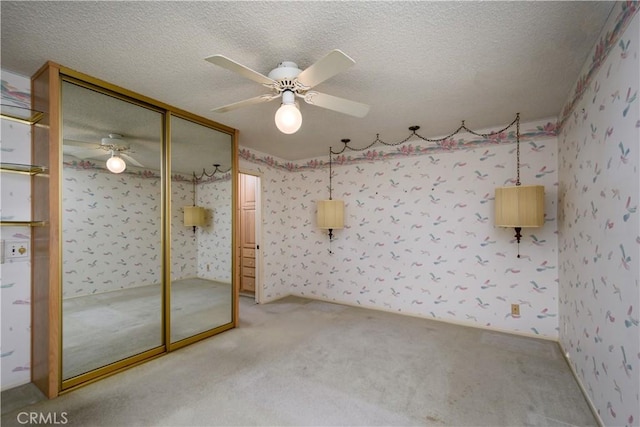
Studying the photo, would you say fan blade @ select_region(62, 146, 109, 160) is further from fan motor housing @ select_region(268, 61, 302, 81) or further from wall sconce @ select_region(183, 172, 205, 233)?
fan motor housing @ select_region(268, 61, 302, 81)

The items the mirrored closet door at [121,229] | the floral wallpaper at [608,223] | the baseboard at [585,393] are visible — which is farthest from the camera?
the mirrored closet door at [121,229]

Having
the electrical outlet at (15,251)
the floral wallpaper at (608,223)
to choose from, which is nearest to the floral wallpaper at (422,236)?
the floral wallpaper at (608,223)

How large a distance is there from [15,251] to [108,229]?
58 centimetres

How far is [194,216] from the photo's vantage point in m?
3.05

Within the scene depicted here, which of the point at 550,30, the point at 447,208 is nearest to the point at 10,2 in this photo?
the point at 550,30

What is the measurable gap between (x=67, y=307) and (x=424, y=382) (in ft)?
9.22

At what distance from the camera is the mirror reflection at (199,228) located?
2.85 meters

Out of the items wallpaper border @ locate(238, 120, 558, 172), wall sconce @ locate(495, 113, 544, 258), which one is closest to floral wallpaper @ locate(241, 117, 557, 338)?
wallpaper border @ locate(238, 120, 558, 172)

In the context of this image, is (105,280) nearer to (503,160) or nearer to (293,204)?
(293,204)

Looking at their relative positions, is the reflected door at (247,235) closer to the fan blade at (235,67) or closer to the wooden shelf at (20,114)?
the wooden shelf at (20,114)

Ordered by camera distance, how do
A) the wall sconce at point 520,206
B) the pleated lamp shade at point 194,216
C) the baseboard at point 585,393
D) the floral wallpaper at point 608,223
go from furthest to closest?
the pleated lamp shade at point 194,216 < the wall sconce at point 520,206 < the baseboard at point 585,393 < the floral wallpaper at point 608,223

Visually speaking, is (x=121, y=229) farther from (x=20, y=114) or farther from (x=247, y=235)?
(x=247, y=235)

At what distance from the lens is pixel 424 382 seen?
87.9 inches

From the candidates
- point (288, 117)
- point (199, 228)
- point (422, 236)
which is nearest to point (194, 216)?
point (199, 228)
